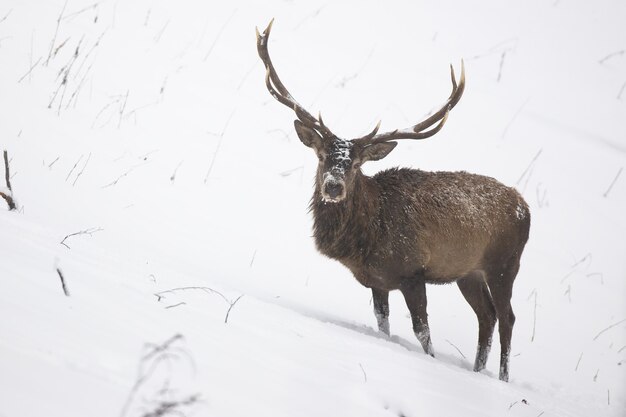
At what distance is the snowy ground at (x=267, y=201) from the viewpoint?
7.41 feet

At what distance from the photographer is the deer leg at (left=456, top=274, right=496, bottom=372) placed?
6143 mm

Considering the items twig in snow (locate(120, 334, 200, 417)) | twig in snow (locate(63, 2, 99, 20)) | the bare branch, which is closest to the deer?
twig in snow (locate(120, 334, 200, 417))

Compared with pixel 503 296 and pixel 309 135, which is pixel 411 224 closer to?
pixel 309 135

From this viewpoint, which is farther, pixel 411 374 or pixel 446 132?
pixel 446 132

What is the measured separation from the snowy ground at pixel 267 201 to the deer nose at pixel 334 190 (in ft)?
2.95

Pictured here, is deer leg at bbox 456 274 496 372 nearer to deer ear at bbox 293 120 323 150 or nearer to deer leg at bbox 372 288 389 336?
deer leg at bbox 372 288 389 336

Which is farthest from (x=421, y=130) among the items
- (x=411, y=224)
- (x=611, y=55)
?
(x=611, y=55)

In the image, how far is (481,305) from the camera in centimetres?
631

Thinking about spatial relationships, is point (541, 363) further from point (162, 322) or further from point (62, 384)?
point (62, 384)

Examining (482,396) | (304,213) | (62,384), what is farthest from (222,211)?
(62,384)

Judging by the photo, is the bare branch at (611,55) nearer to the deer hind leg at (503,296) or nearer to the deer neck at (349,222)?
the deer hind leg at (503,296)

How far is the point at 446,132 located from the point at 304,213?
345cm

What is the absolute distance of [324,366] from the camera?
2807mm

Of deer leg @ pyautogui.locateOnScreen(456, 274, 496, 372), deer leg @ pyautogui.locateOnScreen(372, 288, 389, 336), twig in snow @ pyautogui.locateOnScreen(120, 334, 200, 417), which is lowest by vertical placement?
twig in snow @ pyautogui.locateOnScreen(120, 334, 200, 417)
